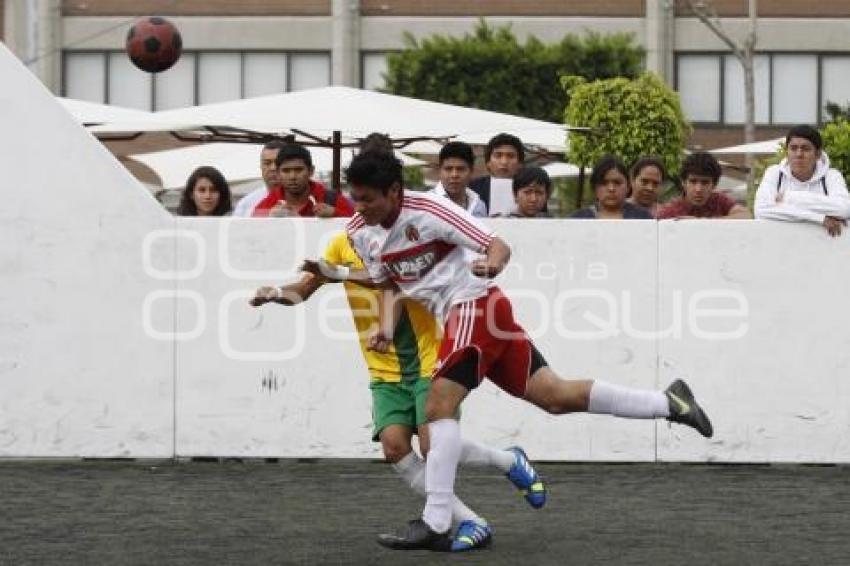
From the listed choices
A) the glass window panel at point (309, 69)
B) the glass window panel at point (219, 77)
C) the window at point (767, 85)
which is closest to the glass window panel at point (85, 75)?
the glass window panel at point (219, 77)

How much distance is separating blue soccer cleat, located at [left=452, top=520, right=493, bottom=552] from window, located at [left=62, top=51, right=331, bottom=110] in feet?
161

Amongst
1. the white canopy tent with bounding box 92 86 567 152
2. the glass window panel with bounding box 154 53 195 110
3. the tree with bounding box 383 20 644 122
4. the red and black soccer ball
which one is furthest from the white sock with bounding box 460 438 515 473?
the glass window panel with bounding box 154 53 195 110

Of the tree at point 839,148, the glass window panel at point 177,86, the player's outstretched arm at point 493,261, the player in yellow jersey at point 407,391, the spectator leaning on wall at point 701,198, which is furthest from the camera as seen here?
the glass window panel at point 177,86

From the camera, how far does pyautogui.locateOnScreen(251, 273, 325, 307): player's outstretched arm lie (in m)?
9.23

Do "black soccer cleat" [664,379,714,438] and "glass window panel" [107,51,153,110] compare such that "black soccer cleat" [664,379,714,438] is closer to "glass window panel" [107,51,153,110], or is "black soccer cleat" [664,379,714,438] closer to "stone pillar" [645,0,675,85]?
"stone pillar" [645,0,675,85]

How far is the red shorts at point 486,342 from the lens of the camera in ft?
29.6

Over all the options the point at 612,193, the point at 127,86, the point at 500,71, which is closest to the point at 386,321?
the point at 612,193

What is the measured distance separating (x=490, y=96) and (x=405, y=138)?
3463 centimetres

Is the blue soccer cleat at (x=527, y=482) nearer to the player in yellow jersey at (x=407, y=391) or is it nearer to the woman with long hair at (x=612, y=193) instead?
the player in yellow jersey at (x=407, y=391)

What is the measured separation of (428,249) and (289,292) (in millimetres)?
653

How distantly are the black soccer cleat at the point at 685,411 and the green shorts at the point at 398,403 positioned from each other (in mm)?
1005

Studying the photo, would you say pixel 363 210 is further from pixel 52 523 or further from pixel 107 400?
pixel 107 400

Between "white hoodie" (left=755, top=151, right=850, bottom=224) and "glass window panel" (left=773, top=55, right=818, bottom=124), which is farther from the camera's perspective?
"glass window panel" (left=773, top=55, right=818, bottom=124)

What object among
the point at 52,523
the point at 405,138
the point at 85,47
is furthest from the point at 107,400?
the point at 85,47
